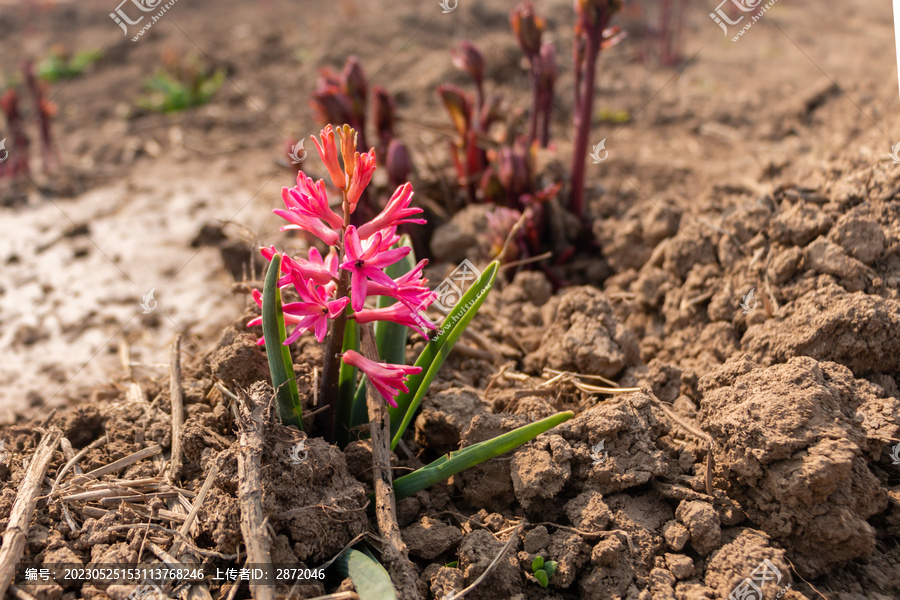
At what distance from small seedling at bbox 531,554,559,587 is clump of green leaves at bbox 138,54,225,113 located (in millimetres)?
6021

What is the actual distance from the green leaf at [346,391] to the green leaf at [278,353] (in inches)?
6.4

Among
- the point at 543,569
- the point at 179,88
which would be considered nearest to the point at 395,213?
the point at 543,569

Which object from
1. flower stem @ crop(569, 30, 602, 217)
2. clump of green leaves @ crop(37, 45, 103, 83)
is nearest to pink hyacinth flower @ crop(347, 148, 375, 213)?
flower stem @ crop(569, 30, 602, 217)

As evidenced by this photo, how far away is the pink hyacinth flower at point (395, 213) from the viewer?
1841mm

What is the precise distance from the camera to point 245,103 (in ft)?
20.9

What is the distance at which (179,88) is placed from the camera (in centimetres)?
641

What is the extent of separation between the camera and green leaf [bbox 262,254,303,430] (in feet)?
6.21

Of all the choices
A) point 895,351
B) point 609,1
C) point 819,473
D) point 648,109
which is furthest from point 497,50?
point 819,473

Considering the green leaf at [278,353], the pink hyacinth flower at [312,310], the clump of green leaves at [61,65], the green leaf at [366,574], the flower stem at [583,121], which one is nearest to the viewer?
the green leaf at [366,574]

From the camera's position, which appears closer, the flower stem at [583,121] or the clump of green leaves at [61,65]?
the flower stem at [583,121]

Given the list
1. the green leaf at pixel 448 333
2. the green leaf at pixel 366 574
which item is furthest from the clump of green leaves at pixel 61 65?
the green leaf at pixel 366 574

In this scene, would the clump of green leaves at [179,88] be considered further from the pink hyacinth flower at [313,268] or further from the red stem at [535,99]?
the pink hyacinth flower at [313,268]

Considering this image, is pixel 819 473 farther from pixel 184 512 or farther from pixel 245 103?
pixel 245 103

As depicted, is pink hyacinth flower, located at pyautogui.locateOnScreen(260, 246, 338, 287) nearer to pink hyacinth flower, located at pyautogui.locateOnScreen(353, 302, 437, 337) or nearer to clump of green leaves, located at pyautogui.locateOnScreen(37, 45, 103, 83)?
pink hyacinth flower, located at pyautogui.locateOnScreen(353, 302, 437, 337)
